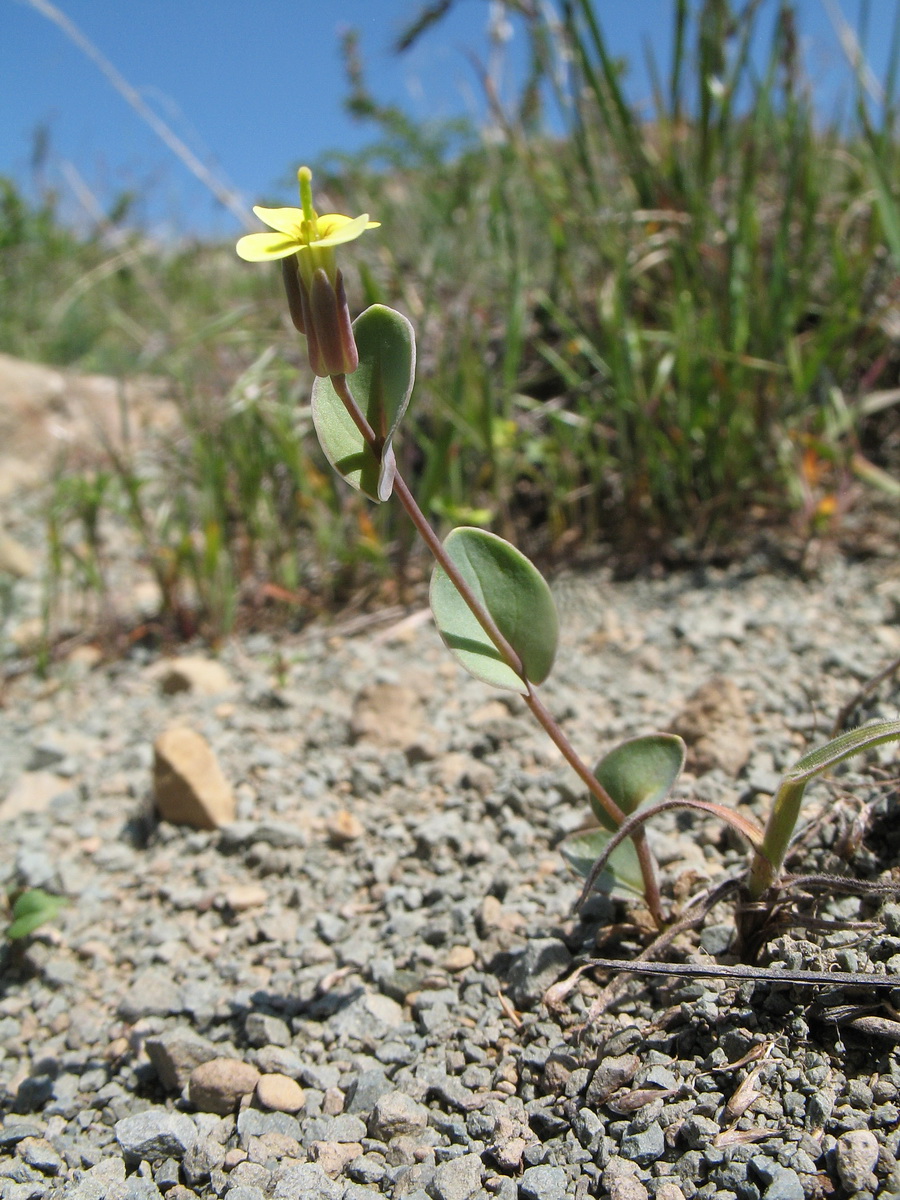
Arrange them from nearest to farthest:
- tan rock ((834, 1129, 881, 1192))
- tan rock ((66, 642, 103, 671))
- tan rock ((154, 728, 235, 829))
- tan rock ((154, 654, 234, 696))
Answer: tan rock ((834, 1129, 881, 1192)), tan rock ((154, 728, 235, 829)), tan rock ((154, 654, 234, 696)), tan rock ((66, 642, 103, 671))

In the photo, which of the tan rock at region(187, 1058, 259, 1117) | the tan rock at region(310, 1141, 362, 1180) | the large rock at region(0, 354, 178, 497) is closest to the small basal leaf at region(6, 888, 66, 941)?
the tan rock at region(187, 1058, 259, 1117)

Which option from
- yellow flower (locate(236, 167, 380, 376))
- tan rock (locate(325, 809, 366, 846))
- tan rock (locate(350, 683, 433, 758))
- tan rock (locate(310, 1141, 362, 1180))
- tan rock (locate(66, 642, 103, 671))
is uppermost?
yellow flower (locate(236, 167, 380, 376))

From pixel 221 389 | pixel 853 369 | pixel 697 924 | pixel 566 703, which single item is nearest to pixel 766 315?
pixel 853 369

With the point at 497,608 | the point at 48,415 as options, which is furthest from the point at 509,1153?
the point at 48,415

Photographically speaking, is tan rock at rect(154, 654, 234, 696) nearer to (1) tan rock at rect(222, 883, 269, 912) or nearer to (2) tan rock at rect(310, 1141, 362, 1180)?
(1) tan rock at rect(222, 883, 269, 912)

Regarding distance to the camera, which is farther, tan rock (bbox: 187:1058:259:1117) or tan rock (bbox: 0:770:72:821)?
tan rock (bbox: 0:770:72:821)

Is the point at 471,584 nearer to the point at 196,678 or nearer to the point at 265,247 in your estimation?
the point at 265,247
